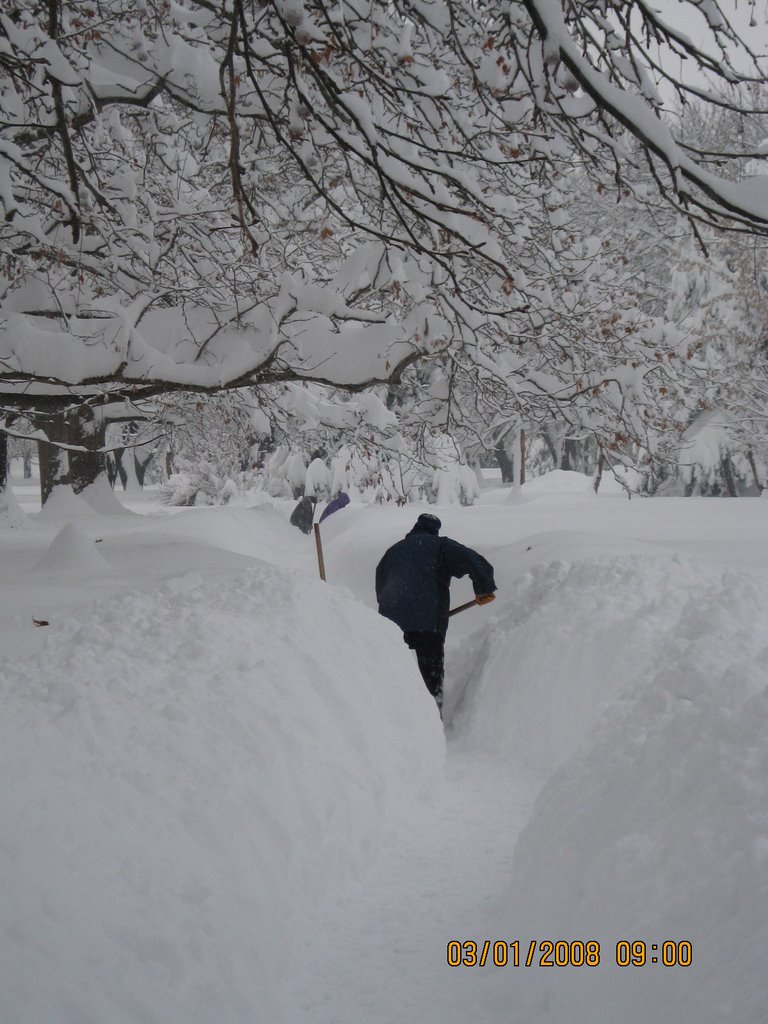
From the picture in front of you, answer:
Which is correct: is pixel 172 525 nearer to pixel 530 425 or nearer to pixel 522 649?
pixel 530 425

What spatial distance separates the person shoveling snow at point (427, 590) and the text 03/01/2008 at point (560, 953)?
4.00 metres

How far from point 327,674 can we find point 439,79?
10.6 ft

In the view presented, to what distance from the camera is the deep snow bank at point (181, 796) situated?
2.55m

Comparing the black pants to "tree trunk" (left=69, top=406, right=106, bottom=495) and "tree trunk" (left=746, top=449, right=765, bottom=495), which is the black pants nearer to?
"tree trunk" (left=69, top=406, right=106, bottom=495)

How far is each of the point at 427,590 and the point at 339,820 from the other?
3507mm

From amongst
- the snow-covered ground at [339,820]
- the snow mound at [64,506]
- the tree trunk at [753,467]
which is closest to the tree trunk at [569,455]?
the tree trunk at [753,467]

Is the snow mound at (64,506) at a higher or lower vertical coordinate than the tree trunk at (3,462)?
lower

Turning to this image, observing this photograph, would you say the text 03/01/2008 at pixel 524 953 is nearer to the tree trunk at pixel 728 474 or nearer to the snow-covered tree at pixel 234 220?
the snow-covered tree at pixel 234 220

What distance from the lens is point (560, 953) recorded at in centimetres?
269

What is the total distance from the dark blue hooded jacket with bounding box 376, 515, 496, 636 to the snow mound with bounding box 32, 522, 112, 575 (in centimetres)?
232

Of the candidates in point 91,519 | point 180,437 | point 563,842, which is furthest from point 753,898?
point 180,437

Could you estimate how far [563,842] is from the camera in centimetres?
307

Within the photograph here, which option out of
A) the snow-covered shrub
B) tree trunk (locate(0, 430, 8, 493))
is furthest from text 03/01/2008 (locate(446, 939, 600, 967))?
the snow-covered shrub

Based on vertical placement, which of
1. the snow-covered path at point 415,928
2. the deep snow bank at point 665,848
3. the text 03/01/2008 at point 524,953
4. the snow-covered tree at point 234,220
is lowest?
the snow-covered path at point 415,928
